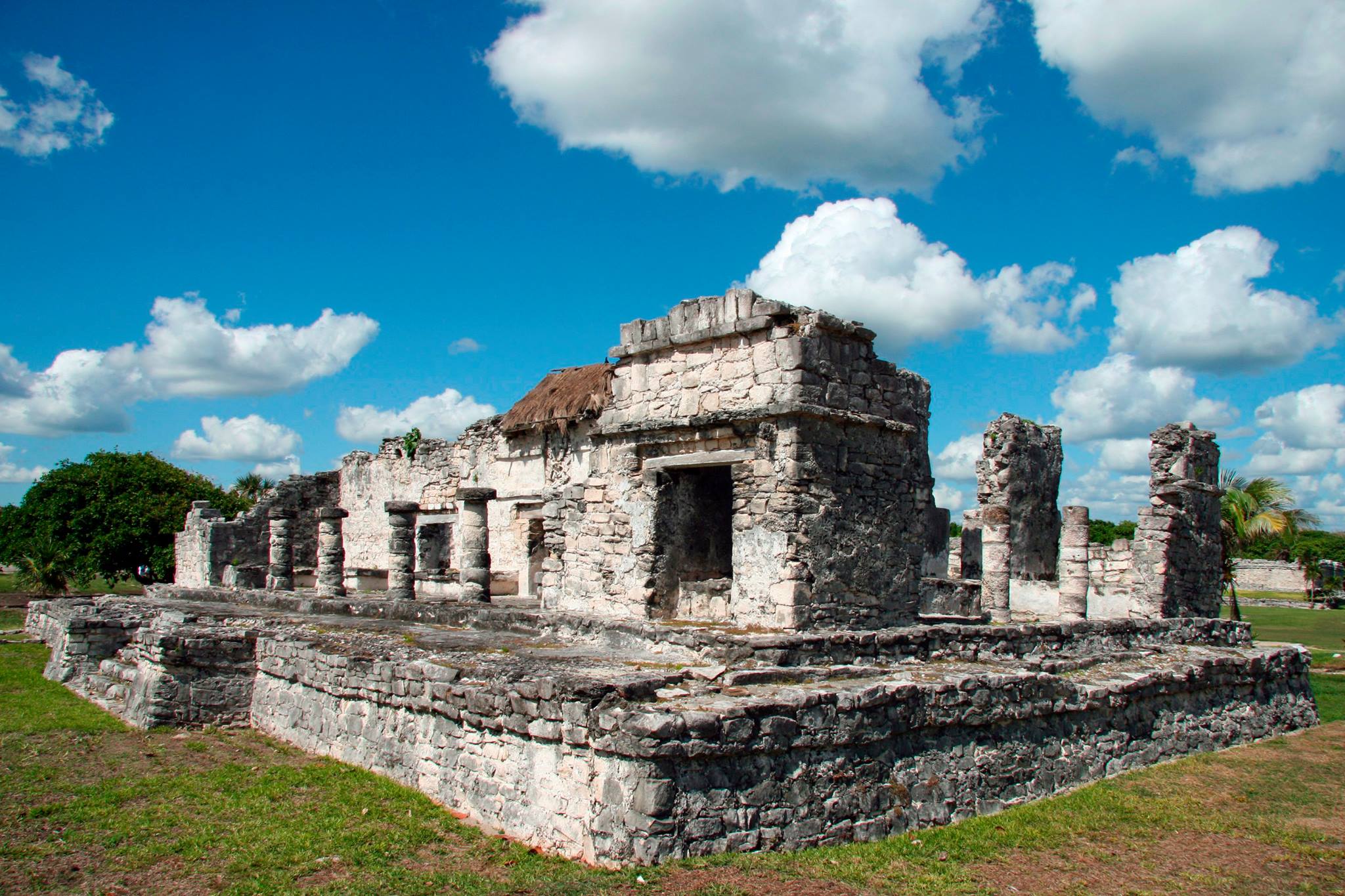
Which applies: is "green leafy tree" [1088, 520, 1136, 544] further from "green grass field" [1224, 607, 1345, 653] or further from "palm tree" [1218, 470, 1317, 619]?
"palm tree" [1218, 470, 1317, 619]

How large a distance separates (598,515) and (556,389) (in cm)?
941

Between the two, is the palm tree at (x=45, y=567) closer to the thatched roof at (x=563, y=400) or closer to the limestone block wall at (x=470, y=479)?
the limestone block wall at (x=470, y=479)

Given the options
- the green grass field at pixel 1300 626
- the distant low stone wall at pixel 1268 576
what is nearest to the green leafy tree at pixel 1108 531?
the distant low stone wall at pixel 1268 576

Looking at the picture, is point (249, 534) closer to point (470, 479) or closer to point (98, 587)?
point (470, 479)

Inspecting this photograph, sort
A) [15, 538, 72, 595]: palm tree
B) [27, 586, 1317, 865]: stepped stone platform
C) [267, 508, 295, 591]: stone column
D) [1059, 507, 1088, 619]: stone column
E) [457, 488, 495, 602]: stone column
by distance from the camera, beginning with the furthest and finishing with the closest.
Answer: [15, 538, 72, 595]: palm tree
[267, 508, 295, 591]: stone column
[457, 488, 495, 602]: stone column
[1059, 507, 1088, 619]: stone column
[27, 586, 1317, 865]: stepped stone platform

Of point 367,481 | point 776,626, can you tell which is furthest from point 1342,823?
point 367,481

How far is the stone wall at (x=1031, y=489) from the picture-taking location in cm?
1479

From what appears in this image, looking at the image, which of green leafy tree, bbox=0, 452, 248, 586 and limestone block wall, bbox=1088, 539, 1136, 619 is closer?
limestone block wall, bbox=1088, 539, 1136, 619

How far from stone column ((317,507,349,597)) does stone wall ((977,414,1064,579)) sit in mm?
10017

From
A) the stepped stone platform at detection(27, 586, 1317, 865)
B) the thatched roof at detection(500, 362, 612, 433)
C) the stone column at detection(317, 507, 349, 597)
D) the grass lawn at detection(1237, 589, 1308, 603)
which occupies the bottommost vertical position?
the grass lawn at detection(1237, 589, 1308, 603)

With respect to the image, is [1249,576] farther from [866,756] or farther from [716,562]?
[866,756]

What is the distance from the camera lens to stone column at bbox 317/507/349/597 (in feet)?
47.9

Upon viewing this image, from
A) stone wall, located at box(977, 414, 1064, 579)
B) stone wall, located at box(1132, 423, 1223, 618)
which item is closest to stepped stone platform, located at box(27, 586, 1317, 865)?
stone wall, located at box(1132, 423, 1223, 618)

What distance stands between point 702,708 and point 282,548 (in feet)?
42.9
